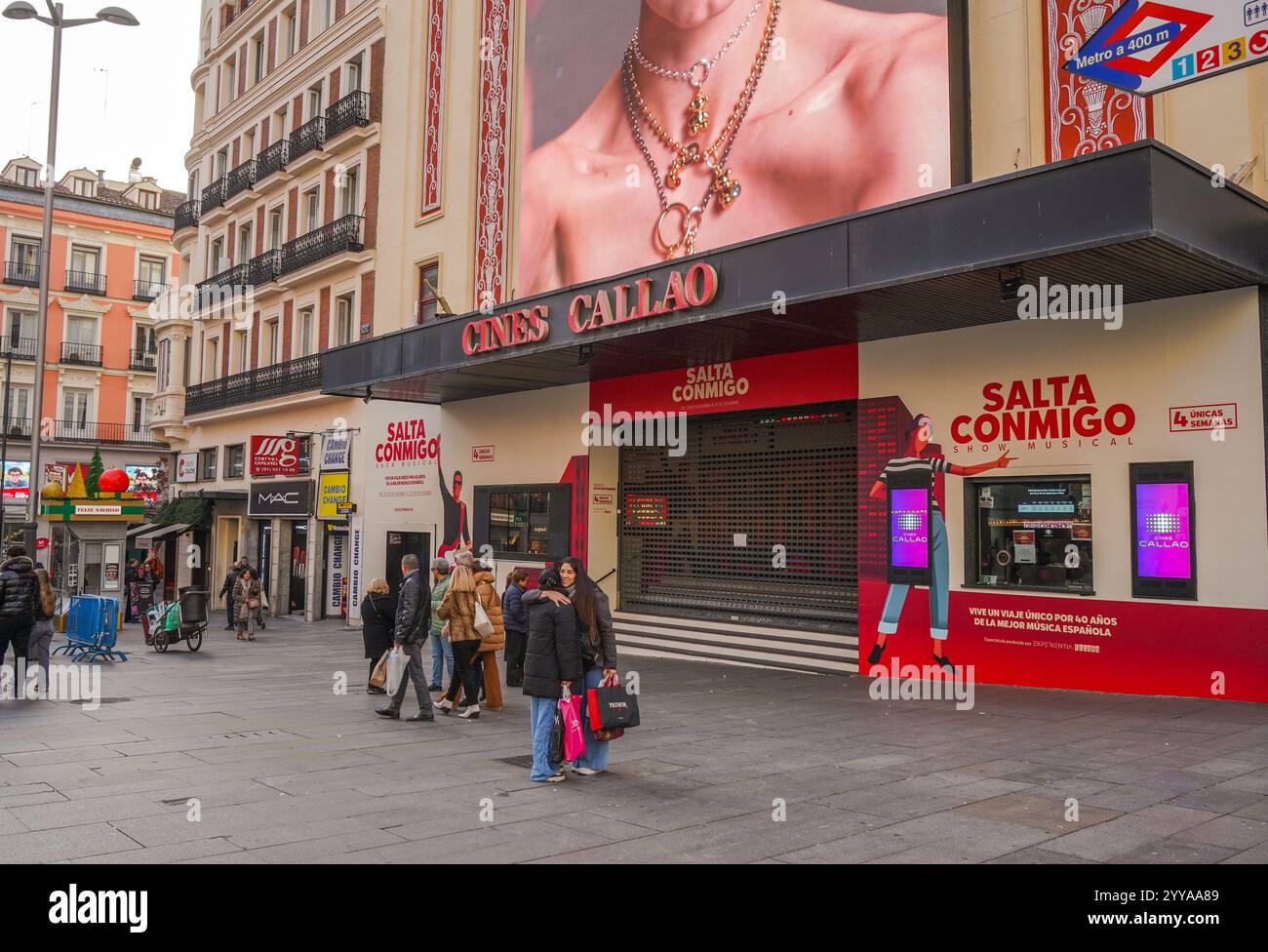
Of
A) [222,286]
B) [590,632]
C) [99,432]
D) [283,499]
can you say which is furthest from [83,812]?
[99,432]

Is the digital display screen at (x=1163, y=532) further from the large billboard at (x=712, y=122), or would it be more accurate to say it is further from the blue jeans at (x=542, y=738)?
the blue jeans at (x=542, y=738)

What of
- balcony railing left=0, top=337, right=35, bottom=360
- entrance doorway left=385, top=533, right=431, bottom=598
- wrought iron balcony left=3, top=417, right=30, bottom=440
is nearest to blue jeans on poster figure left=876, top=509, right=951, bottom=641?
entrance doorway left=385, top=533, right=431, bottom=598

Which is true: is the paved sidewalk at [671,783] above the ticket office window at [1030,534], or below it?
below

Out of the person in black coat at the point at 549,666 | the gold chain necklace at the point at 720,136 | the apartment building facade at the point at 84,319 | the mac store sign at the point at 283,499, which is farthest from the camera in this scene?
the apartment building facade at the point at 84,319

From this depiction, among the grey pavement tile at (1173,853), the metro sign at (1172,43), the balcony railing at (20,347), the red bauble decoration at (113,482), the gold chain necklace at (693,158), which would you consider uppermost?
the balcony railing at (20,347)

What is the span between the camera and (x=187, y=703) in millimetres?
12359

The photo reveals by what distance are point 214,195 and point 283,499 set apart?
1375 centimetres

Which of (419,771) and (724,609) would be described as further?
(724,609)

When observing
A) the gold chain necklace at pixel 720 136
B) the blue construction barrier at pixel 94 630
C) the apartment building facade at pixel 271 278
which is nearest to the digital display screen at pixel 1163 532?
the gold chain necklace at pixel 720 136

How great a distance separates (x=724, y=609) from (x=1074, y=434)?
7.02 meters

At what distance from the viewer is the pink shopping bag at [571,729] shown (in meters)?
8.08

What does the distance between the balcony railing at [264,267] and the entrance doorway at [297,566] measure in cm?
773
